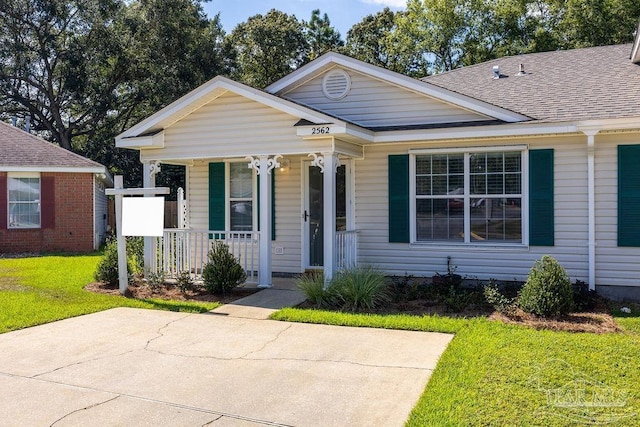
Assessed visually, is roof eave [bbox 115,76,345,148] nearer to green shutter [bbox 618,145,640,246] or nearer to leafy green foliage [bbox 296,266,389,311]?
leafy green foliage [bbox 296,266,389,311]

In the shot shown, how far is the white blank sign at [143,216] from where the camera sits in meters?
8.88

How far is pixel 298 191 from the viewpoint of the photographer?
416 inches

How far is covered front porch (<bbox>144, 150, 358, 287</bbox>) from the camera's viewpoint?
31.2 feet

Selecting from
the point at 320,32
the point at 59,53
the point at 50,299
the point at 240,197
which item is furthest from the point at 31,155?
the point at 320,32

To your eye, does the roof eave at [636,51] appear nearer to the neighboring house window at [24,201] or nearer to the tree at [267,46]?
the neighboring house window at [24,201]

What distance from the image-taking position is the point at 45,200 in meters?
16.7

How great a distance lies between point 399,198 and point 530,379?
521 centimetres

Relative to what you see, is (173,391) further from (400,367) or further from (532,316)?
(532,316)

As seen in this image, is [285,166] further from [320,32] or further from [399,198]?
[320,32]

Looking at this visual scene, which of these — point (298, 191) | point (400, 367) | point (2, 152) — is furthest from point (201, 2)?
point (400, 367)

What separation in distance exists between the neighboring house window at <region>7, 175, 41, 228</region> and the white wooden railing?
38.2 ft

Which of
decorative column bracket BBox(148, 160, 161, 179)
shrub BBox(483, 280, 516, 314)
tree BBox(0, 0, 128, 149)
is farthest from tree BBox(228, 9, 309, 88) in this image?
shrub BBox(483, 280, 516, 314)

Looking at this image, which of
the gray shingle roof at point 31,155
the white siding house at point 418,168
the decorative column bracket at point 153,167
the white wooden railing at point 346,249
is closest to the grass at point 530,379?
the white siding house at point 418,168

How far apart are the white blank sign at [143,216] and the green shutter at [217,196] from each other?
7.08 feet
